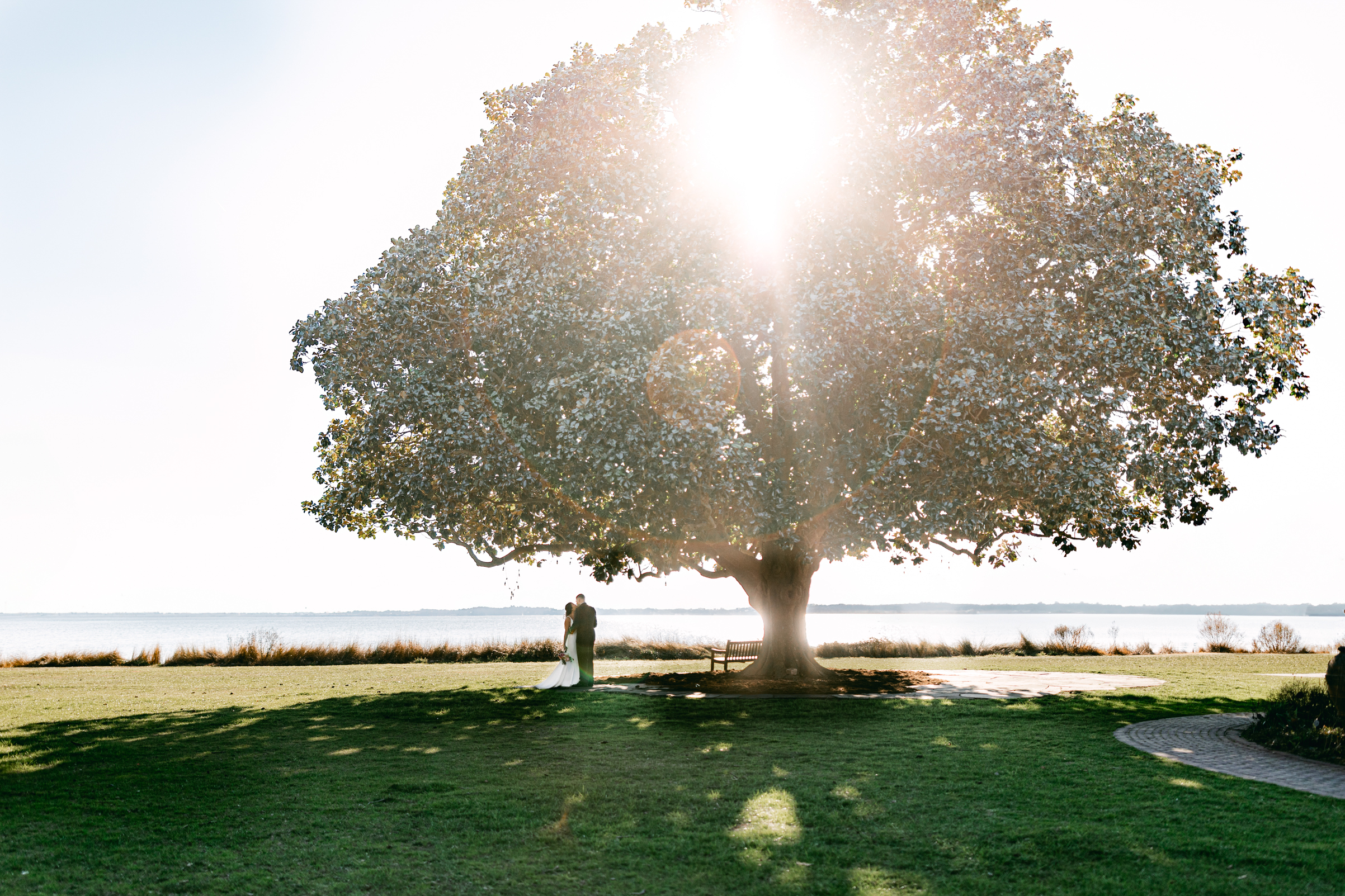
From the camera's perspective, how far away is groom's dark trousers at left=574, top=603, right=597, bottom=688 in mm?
21109

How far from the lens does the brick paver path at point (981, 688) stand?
1841 centimetres

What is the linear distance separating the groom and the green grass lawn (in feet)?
15.5

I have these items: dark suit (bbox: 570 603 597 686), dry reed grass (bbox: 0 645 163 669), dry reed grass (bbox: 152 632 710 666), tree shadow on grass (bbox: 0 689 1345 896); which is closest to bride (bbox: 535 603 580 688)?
dark suit (bbox: 570 603 597 686)

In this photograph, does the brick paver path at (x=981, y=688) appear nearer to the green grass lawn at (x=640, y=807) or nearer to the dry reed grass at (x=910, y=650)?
the green grass lawn at (x=640, y=807)

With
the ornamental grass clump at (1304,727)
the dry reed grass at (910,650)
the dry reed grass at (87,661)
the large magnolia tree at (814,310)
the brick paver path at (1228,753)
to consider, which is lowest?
the dry reed grass at (87,661)

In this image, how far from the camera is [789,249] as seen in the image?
1673 centimetres

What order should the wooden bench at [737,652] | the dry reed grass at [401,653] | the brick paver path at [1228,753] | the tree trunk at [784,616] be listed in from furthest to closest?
the dry reed grass at [401,653] → the wooden bench at [737,652] → the tree trunk at [784,616] → the brick paver path at [1228,753]

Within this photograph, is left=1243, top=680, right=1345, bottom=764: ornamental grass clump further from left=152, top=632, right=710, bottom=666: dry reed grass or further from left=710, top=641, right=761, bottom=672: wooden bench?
left=152, top=632, right=710, bottom=666: dry reed grass

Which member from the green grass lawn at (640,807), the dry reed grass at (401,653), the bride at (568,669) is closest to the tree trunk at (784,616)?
the bride at (568,669)

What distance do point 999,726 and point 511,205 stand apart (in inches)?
569

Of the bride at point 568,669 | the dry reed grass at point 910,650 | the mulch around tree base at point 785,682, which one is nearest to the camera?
the mulch around tree base at point 785,682

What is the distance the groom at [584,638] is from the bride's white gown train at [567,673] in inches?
8.4

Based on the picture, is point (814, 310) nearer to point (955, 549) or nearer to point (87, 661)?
point (955, 549)

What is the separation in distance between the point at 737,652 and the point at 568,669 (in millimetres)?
5115
